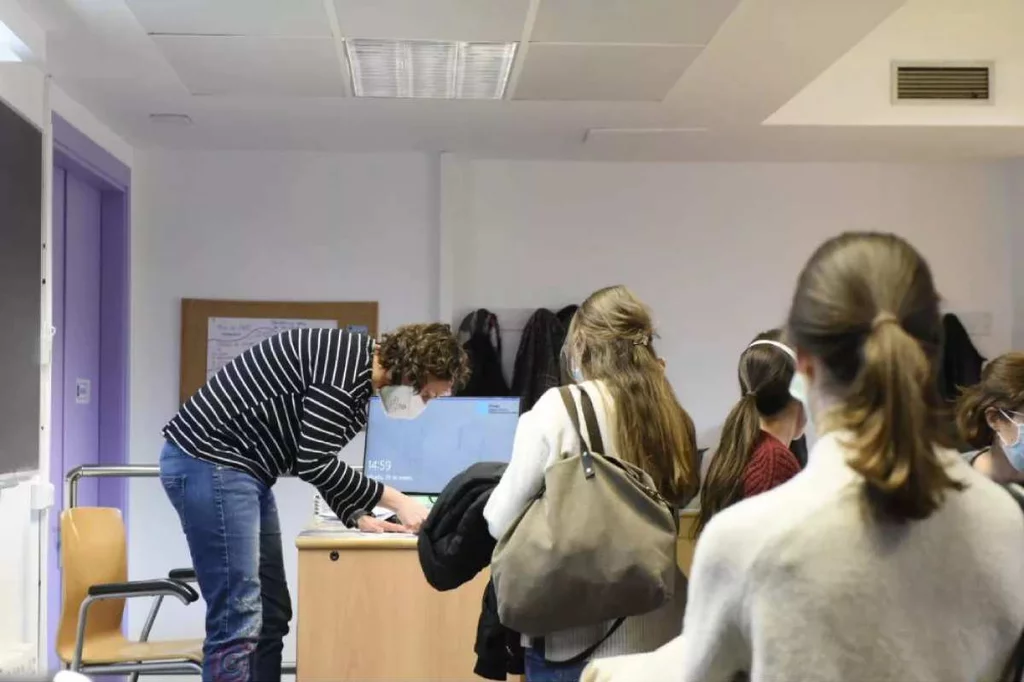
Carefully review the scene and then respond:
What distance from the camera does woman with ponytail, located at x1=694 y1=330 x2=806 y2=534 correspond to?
1.91 metres

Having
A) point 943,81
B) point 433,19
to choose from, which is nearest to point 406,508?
point 433,19

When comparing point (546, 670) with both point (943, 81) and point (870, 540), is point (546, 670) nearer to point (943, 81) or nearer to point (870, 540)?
point (870, 540)

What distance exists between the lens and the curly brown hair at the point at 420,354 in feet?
8.13

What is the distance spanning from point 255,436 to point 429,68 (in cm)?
151

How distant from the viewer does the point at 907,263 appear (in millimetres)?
905

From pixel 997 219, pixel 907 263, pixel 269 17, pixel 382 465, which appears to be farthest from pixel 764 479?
pixel 997 219

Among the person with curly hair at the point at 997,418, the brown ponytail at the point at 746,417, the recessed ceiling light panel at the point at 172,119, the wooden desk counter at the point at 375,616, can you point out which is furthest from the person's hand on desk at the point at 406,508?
the recessed ceiling light panel at the point at 172,119

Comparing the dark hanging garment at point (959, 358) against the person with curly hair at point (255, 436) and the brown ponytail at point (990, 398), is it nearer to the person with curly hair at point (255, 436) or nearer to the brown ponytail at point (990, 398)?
the brown ponytail at point (990, 398)

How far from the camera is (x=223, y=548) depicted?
8.07ft

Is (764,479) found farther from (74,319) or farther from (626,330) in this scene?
(74,319)

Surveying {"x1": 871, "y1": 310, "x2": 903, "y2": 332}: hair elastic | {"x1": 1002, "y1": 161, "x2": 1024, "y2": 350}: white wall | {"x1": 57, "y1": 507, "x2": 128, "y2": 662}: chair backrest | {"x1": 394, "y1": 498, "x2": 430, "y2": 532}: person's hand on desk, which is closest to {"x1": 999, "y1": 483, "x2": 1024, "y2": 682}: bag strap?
{"x1": 871, "y1": 310, "x2": 903, "y2": 332}: hair elastic

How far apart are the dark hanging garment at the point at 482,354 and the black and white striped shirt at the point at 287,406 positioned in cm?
205

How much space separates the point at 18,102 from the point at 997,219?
434 cm

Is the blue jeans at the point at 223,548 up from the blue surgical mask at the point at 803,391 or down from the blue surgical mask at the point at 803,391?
down
